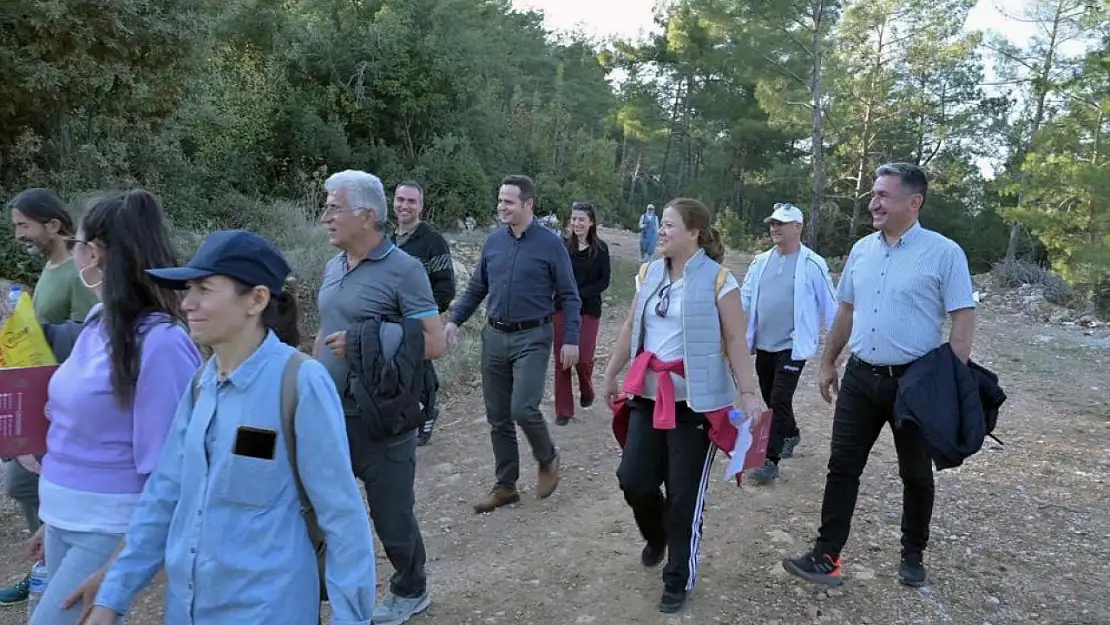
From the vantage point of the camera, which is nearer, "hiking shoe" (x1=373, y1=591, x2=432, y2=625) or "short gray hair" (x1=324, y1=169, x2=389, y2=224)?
"short gray hair" (x1=324, y1=169, x2=389, y2=224)

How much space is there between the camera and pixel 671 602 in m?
3.78

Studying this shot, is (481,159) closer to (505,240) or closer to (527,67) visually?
(505,240)

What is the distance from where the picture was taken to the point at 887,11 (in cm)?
2427

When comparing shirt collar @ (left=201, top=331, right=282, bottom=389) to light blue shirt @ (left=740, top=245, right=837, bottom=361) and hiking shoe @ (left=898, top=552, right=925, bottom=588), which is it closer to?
hiking shoe @ (left=898, top=552, right=925, bottom=588)

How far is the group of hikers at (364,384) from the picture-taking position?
6.32 ft

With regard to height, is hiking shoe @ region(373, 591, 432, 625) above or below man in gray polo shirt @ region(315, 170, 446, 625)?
below

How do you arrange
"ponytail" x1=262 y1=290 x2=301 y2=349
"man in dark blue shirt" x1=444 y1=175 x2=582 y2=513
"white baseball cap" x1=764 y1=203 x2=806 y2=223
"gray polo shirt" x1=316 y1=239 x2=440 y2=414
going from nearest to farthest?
"ponytail" x1=262 y1=290 x2=301 y2=349 → "gray polo shirt" x1=316 y1=239 x2=440 y2=414 → "man in dark blue shirt" x1=444 y1=175 x2=582 y2=513 → "white baseball cap" x1=764 y1=203 x2=806 y2=223

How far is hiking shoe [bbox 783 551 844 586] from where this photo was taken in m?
4.07

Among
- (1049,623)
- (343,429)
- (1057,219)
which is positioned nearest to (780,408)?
(1049,623)

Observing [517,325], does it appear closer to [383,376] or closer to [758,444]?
[758,444]

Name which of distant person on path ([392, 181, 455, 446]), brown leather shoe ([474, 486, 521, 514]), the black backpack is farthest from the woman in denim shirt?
distant person on path ([392, 181, 455, 446])

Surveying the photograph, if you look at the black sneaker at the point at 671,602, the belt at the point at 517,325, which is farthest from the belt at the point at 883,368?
the belt at the point at 517,325

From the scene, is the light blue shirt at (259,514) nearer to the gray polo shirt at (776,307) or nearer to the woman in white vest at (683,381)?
the woman in white vest at (683,381)

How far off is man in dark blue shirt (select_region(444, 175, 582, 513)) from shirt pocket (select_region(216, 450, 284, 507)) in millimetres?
2989
